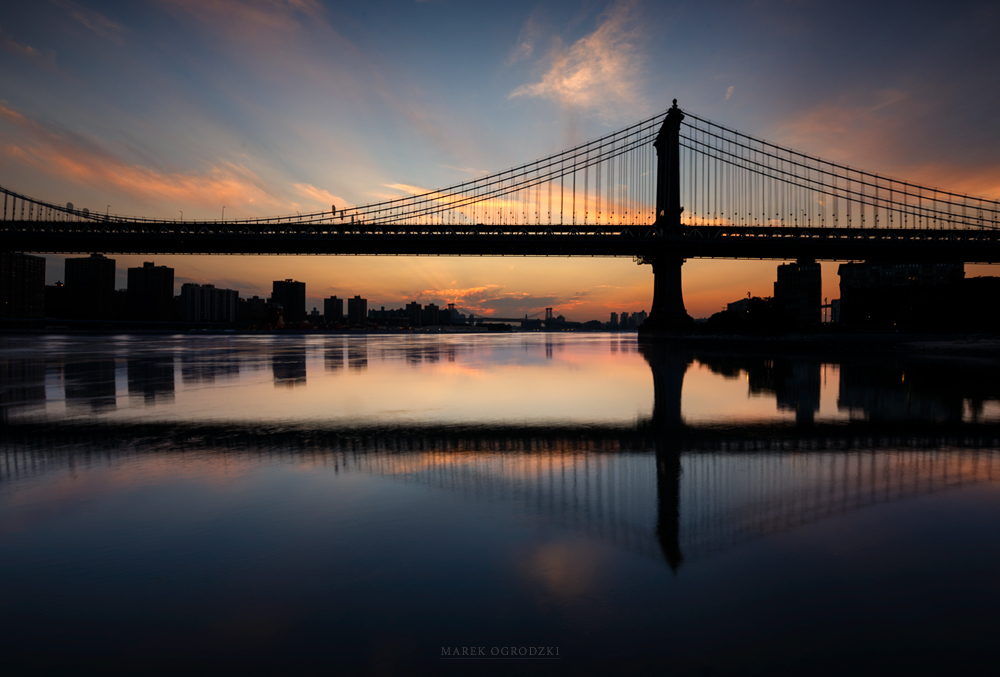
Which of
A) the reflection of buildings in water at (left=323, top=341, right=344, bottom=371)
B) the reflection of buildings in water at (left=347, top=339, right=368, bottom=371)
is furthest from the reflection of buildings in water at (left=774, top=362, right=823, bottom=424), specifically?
the reflection of buildings in water at (left=323, top=341, right=344, bottom=371)

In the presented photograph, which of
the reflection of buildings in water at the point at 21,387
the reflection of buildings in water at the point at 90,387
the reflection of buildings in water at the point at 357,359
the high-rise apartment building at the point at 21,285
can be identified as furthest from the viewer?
the high-rise apartment building at the point at 21,285

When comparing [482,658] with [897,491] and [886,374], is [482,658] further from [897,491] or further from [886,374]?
[886,374]

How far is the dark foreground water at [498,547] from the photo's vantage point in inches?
117

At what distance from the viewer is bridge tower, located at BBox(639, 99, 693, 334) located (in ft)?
180

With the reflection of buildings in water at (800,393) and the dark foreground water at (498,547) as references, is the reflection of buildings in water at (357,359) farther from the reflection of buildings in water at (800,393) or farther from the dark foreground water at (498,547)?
the reflection of buildings in water at (800,393)

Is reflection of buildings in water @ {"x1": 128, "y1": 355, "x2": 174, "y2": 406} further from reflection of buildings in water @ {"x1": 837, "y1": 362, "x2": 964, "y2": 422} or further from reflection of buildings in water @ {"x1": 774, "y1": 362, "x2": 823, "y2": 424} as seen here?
reflection of buildings in water @ {"x1": 837, "y1": 362, "x2": 964, "y2": 422}

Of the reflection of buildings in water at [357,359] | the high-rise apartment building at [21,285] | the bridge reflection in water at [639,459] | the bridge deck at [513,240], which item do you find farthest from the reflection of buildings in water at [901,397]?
the high-rise apartment building at [21,285]

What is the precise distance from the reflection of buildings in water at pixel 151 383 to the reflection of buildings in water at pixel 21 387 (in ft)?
7.27

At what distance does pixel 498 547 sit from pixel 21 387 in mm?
19992

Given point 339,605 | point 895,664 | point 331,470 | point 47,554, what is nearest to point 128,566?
point 47,554

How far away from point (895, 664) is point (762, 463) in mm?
4788

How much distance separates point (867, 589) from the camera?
11.9 ft

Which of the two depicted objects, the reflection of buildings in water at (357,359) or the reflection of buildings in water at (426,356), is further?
the reflection of buildings in water at (426,356)

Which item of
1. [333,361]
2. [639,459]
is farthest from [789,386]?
[333,361]
